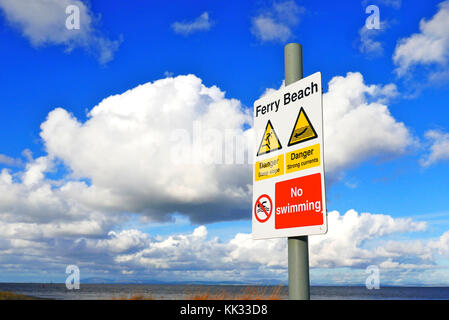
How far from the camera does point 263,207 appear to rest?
24.4 feet

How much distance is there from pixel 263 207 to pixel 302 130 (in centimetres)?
164

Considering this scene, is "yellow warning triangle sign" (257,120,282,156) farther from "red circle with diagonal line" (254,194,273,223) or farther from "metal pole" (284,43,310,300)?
"metal pole" (284,43,310,300)

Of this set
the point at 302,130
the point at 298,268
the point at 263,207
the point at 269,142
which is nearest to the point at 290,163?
the point at 302,130

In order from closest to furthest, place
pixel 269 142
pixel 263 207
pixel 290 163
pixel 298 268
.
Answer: pixel 298 268, pixel 290 163, pixel 263 207, pixel 269 142

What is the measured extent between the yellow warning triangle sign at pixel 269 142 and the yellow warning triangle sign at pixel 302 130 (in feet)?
1.27

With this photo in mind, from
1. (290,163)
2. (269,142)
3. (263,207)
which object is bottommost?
(263,207)

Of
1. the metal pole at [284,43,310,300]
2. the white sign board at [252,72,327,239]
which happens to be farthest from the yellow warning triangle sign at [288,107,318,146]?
the metal pole at [284,43,310,300]

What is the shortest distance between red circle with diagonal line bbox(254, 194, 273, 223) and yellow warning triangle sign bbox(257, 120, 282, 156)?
888mm

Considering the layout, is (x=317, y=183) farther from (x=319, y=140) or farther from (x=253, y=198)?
(x=253, y=198)

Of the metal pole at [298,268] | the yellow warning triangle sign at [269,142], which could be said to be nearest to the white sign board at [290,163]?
the yellow warning triangle sign at [269,142]

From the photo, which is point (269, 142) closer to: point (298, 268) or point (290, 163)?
point (290, 163)

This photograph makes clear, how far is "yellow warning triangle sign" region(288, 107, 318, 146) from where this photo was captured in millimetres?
6676

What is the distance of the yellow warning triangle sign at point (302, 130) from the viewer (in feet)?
21.9
